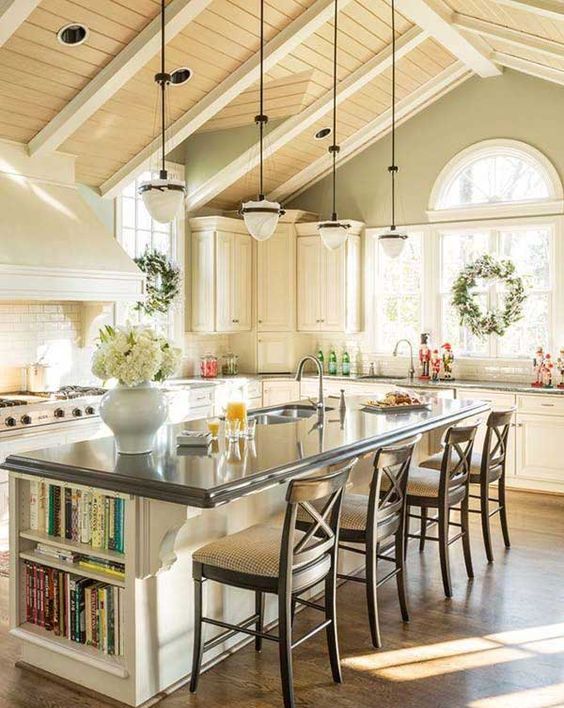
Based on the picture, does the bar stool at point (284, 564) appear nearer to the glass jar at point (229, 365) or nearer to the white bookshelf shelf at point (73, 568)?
the white bookshelf shelf at point (73, 568)

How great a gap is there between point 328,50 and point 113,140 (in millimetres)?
1968

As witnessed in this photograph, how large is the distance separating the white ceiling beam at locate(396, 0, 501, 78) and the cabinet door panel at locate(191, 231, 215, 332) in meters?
2.97

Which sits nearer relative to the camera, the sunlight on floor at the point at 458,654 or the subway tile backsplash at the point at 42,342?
the sunlight on floor at the point at 458,654

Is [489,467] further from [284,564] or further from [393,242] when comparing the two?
[284,564]

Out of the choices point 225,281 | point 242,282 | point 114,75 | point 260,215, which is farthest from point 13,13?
point 242,282

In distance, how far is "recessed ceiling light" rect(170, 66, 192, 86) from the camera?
5859 mm

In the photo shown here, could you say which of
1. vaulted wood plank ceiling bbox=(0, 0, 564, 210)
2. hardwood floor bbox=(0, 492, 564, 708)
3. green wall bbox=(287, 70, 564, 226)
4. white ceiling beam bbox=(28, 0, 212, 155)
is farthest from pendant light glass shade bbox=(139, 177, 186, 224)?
green wall bbox=(287, 70, 564, 226)

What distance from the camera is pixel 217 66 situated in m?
5.99

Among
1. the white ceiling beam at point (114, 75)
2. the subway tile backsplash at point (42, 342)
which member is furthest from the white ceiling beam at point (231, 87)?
the subway tile backsplash at point (42, 342)

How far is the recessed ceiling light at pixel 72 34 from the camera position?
494cm

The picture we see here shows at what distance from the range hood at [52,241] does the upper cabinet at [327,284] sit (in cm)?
237

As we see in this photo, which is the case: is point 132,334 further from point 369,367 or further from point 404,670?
point 369,367

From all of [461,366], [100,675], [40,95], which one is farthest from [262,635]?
[461,366]

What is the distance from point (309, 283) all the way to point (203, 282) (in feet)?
3.91
